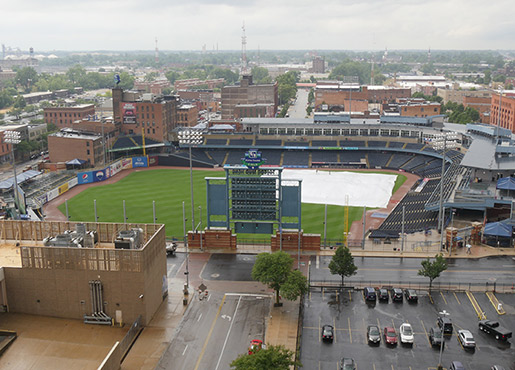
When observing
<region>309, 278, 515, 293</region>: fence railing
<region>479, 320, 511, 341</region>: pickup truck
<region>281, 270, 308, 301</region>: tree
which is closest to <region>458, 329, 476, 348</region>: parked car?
<region>479, 320, 511, 341</region>: pickup truck

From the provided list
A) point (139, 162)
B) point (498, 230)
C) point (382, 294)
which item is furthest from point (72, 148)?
point (498, 230)

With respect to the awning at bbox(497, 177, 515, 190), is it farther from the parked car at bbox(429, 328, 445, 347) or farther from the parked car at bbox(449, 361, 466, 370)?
the parked car at bbox(449, 361, 466, 370)

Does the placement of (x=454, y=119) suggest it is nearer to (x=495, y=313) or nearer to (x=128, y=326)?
(x=495, y=313)

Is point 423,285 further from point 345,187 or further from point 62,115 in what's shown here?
point 62,115

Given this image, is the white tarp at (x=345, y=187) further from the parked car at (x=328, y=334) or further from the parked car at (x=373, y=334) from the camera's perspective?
the parked car at (x=373, y=334)

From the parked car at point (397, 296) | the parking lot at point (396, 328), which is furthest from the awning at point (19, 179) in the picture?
the parked car at point (397, 296)

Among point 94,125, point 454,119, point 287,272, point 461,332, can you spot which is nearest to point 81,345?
point 287,272
